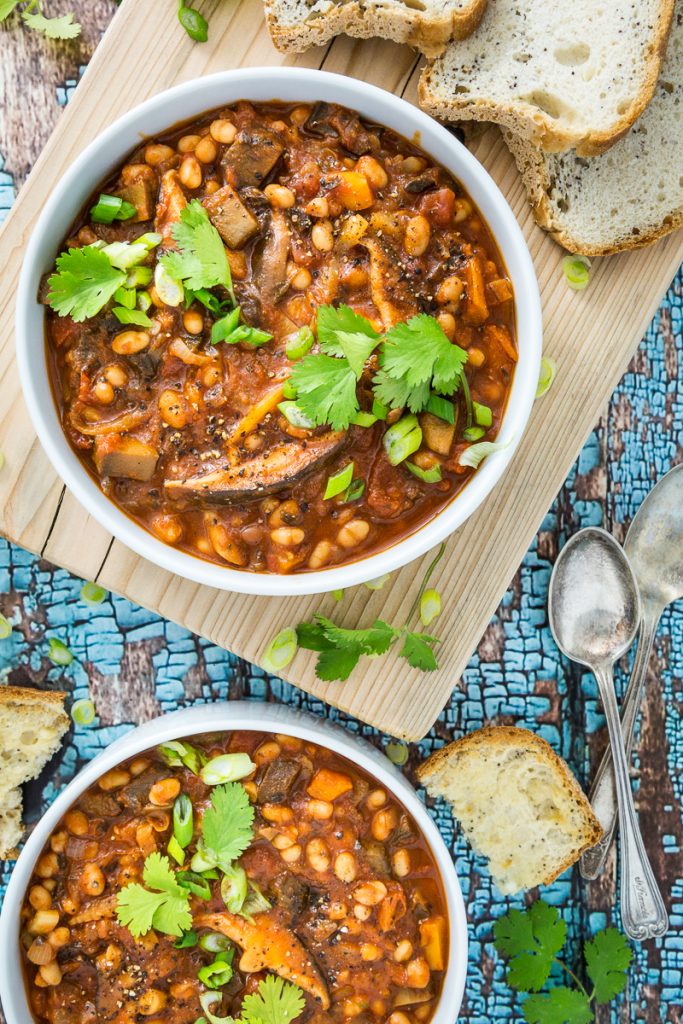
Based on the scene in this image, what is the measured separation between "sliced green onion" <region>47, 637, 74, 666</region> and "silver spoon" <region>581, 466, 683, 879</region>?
2.33 metres

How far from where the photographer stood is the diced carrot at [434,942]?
138 inches

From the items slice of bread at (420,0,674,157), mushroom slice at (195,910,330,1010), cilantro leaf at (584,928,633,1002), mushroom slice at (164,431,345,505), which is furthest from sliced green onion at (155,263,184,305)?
cilantro leaf at (584,928,633,1002)

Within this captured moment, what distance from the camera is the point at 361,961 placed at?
3.51 meters

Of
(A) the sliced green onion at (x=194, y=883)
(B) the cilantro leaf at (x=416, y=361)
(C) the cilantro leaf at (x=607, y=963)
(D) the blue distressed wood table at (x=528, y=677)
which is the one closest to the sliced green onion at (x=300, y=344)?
(B) the cilantro leaf at (x=416, y=361)

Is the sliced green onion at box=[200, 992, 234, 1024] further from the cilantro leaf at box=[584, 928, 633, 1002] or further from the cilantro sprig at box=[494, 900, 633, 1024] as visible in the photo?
the cilantro leaf at box=[584, 928, 633, 1002]

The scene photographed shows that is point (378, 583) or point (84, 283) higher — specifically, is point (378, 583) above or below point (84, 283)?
below

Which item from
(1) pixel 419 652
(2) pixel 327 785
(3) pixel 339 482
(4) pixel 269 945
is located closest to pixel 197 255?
(3) pixel 339 482

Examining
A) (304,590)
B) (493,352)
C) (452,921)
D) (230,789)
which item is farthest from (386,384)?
(452,921)

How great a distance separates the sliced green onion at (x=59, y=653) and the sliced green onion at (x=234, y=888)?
1080 mm

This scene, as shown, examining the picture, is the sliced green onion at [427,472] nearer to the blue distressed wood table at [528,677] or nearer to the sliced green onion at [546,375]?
the sliced green onion at [546,375]

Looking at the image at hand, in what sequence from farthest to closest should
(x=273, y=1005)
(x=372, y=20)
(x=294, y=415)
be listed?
(x=273, y=1005) → (x=372, y=20) → (x=294, y=415)

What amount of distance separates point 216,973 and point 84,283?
254 centimetres

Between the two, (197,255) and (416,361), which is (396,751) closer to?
(416,361)

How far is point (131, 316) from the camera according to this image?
112 inches
